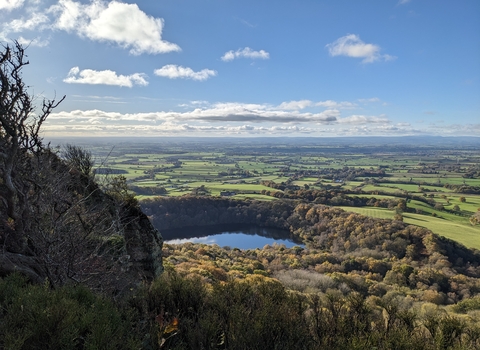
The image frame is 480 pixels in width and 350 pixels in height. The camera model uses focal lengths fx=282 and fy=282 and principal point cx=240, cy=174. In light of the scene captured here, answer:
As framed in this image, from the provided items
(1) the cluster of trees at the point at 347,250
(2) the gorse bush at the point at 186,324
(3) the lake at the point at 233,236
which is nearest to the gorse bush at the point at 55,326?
(2) the gorse bush at the point at 186,324

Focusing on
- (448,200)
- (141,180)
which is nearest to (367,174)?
(448,200)

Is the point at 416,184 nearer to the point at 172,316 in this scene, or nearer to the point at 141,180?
the point at 141,180

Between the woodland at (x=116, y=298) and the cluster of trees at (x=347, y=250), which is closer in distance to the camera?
the woodland at (x=116, y=298)

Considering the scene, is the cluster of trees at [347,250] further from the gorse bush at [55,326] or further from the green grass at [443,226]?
the gorse bush at [55,326]

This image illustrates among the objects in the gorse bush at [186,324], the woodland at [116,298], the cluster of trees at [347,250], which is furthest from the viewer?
the cluster of trees at [347,250]

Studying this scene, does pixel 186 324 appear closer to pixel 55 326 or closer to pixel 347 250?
pixel 55 326

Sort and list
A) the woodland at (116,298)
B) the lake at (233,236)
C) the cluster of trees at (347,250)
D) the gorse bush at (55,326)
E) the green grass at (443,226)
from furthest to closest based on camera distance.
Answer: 1. the lake at (233,236)
2. the green grass at (443,226)
3. the cluster of trees at (347,250)
4. the woodland at (116,298)
5. the gorse bush at (55,326)

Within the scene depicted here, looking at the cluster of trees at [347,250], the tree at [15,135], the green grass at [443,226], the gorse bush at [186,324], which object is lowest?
the cluster of trees at [347,250]

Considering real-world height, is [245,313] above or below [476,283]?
above
